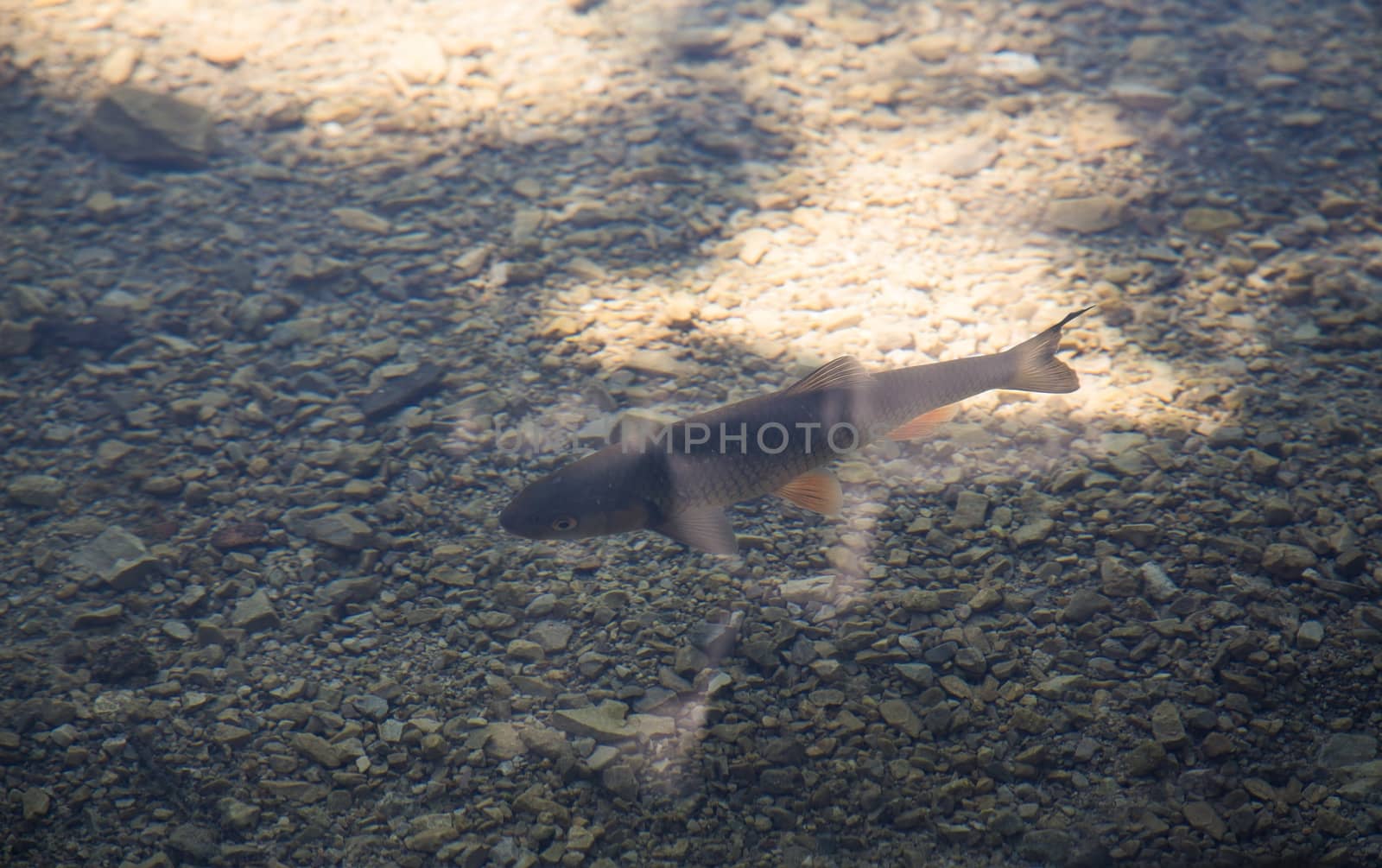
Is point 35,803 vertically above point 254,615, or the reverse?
point 254,615

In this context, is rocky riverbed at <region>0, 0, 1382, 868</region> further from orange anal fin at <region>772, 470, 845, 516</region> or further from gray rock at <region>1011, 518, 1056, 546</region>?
orange anal fin at <region>772, 470, 845, 516</region>

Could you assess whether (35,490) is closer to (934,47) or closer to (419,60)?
(419,60)

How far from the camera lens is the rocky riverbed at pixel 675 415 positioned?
108 inches

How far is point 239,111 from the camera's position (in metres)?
5.70

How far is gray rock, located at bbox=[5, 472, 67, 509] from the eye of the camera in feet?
12.1

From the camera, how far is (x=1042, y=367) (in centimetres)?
346

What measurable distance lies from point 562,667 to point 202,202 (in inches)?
151

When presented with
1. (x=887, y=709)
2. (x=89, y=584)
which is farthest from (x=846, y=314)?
(x=89, y=584)

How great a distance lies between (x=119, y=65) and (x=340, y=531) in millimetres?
4247

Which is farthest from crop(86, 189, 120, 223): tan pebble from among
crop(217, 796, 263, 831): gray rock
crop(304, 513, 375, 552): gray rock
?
crop(217, 796, 263, 831): gray rock

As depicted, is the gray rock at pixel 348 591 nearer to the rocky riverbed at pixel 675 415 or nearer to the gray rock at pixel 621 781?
the rocky riverbed at pixel 675 415

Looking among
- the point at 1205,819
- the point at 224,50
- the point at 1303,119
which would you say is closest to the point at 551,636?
the point at 1205,819

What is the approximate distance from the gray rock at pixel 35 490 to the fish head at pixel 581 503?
6.71ft

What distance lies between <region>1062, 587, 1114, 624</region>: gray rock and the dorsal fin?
1.08 meters
